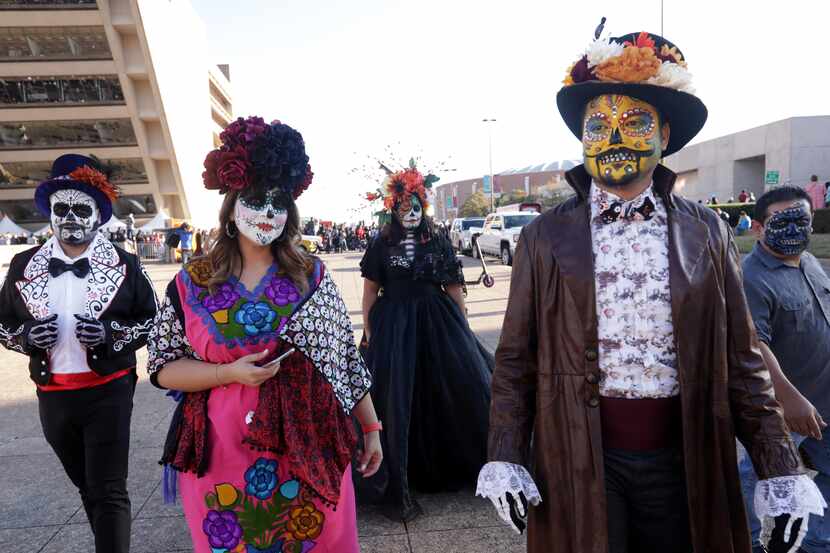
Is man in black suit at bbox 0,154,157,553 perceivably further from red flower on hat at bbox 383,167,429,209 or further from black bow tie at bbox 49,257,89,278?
red flower on hat at bbox 383,167,429,209

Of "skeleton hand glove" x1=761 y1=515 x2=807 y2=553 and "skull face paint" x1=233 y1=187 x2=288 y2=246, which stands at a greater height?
"skull face paint" x1=233 y1=187 x2=288 y2=246

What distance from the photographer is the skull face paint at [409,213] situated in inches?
177

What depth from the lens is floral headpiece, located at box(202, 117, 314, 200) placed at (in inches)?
88.7

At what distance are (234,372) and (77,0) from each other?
4438cm

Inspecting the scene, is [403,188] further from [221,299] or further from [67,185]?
[221,299]

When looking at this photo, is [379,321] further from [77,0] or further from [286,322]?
[77,0]

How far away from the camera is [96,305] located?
3.11m

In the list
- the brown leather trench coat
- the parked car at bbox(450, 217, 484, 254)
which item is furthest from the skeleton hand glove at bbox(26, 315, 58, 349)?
the parked car at bbox(450, 217, 484, 254)

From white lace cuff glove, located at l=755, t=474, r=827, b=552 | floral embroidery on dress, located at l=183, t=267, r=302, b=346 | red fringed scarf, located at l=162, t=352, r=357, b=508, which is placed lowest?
white lace cuff glove, located at l=755, t=474, r=827, b=552

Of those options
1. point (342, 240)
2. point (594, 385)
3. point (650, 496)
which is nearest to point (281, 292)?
point (594, 385)

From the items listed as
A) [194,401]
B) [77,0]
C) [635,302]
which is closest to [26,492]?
[194,401]

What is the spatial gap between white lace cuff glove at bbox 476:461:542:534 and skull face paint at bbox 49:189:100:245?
8.15 feet

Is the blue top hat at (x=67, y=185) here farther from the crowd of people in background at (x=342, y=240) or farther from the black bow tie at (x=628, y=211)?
the crowd of people in background at (x=342, y=240)

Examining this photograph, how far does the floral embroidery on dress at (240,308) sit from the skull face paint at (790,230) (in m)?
2.44
